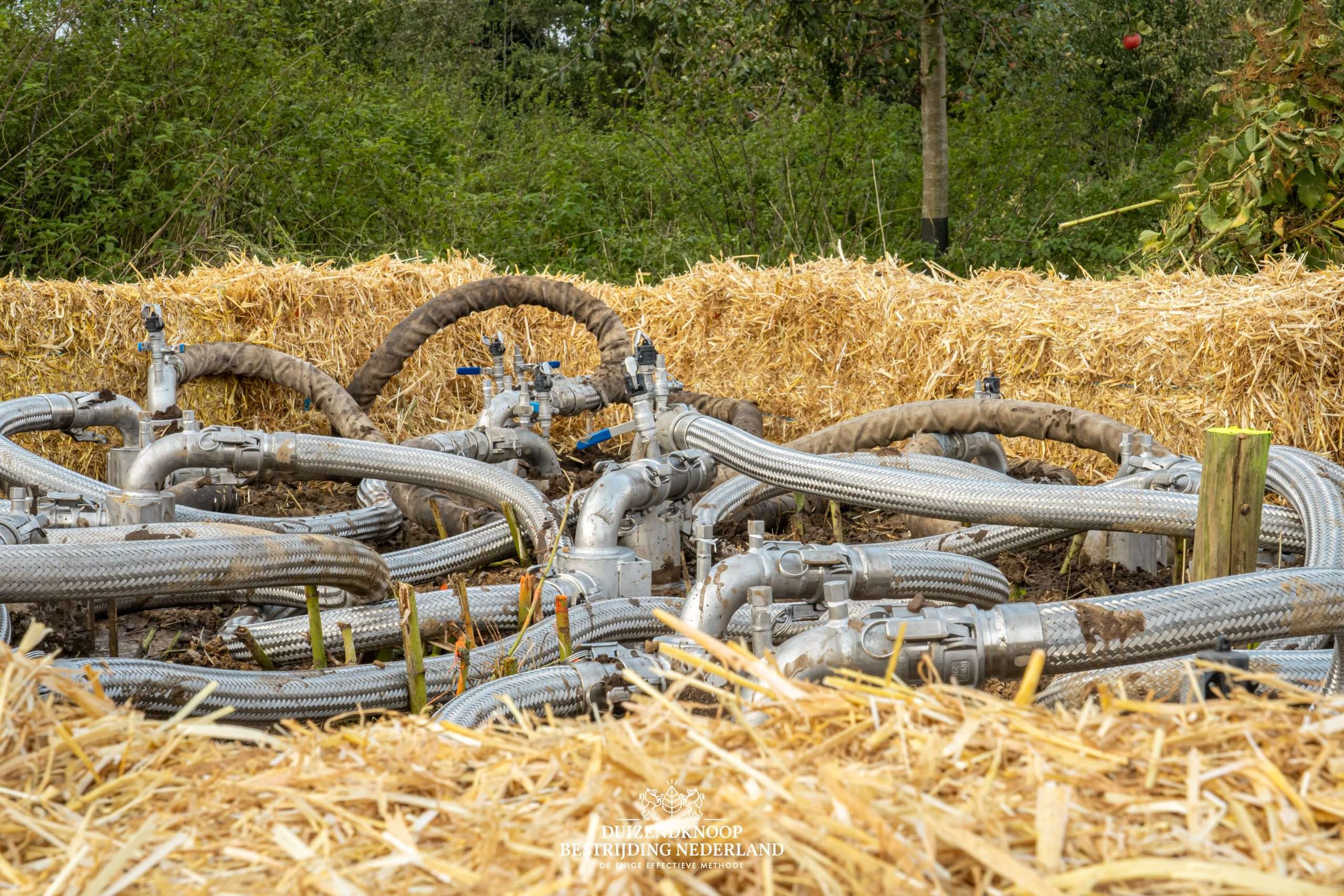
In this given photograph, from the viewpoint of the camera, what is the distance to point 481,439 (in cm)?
627

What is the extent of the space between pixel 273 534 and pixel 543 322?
495 cm

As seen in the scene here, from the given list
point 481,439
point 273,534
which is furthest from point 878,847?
point 481,439

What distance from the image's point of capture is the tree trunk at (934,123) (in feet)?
33.4

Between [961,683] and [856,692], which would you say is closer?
[856,692]

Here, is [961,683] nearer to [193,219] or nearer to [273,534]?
[273,534]

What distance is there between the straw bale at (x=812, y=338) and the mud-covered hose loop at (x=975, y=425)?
18.8 inches

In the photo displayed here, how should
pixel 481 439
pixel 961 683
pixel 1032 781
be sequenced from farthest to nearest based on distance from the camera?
pixel 481 439
pixel 961 683
pixel 1032 781

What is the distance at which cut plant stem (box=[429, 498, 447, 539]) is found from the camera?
5.58 m

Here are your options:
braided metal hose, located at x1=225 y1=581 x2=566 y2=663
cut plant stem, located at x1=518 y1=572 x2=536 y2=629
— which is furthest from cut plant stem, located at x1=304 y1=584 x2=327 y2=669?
cut plant stem, located at x1=518 y1=572 x2=536 y2=629

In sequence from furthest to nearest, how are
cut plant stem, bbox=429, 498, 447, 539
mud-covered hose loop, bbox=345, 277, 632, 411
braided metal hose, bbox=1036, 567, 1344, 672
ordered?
mud-covered hose loop, bbox=345, 277, 632, 411, cut plant stem, bbox=429, 498, 447, 539, braided metal hose, bbox=1036, 567, 1344, 672

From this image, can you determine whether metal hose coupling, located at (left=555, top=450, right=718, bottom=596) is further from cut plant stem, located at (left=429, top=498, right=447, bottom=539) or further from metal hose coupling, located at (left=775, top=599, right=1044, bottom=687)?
metal hose coupling, located at (left=775, top=599, right=1044, bottom=687)

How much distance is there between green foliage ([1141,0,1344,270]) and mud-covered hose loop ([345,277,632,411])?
4.04m

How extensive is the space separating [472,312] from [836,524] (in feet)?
9.58

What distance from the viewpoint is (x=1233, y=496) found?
3584 mm
